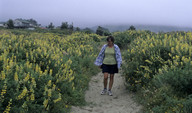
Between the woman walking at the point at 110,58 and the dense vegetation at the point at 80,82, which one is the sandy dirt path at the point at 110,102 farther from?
the woman walking at the point at 110,58

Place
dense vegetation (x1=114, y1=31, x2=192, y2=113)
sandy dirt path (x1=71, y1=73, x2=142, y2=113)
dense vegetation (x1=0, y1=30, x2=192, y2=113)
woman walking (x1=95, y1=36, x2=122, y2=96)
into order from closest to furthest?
dense vegetation (x1=0, y1=30, x2=192, y2=113) → dense vegetation (x1=114, y1=31, x2=192, y2=113) → sandy dirt path (x1=71, y1=73, x2=142, y2=113) → woman walking (x1=95, y1=36, x2=122, y2=96)

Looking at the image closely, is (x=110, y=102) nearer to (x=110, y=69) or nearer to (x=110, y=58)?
(x=110, y=69)

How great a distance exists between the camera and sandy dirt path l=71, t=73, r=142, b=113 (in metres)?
5.21

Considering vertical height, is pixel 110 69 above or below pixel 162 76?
below

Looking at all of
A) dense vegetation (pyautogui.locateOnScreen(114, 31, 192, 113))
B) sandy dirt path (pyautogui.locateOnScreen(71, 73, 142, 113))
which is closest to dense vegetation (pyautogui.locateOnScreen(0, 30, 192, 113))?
dense vegetation (pyautogui.locateOnScreen(114, 31, 192, 113))

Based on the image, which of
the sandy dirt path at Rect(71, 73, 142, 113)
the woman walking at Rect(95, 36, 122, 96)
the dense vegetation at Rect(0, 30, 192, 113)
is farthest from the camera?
the woman walking at Rect(95, 36, 122, 96)

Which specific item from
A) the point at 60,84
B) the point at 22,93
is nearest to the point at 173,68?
the point at 60,84

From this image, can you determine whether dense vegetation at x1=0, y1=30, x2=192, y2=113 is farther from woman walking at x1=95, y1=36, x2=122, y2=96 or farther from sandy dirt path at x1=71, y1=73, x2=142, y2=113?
woman walking at x1=95, y1=36, x2=122, y2=96

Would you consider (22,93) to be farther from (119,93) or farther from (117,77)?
(117,77)

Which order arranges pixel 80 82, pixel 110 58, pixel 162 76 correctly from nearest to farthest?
1. pixel 162 76
2. pixel 110 58
3. pixel 80 82

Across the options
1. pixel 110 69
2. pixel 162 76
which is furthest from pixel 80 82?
pixel 162 76

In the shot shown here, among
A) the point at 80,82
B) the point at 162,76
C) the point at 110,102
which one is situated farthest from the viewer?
the point at 80,82

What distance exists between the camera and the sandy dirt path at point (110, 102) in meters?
5.21

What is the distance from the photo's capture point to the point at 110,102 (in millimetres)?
5934
